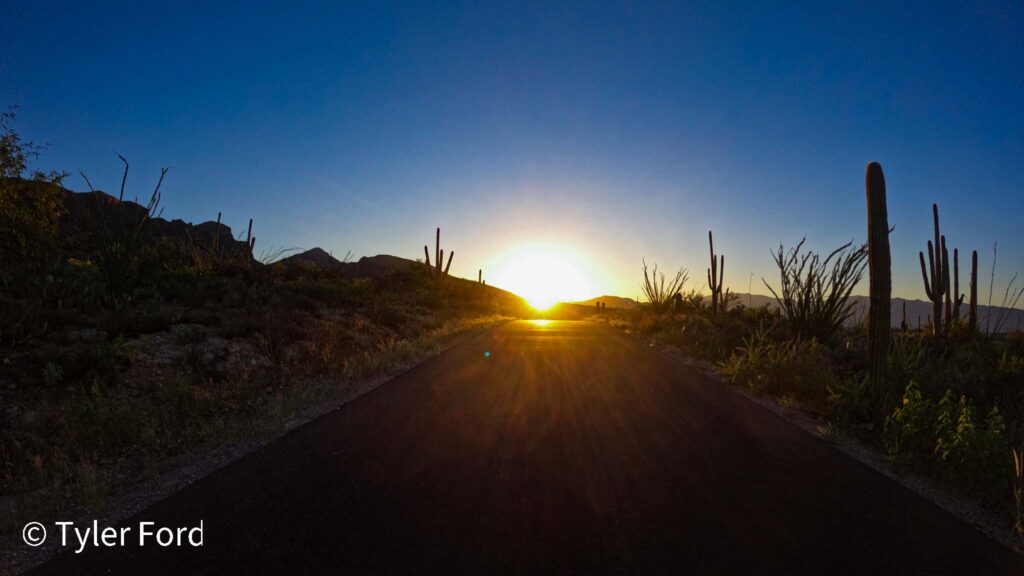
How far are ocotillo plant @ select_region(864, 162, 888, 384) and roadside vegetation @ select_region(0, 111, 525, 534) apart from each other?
7809 millimetres

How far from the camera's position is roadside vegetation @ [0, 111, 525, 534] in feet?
Answer: 17.4

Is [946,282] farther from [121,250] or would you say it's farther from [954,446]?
[121,250]

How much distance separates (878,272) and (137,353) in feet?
37.5

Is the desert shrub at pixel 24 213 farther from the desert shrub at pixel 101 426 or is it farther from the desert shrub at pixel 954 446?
the desert shrub at pixel 954 446

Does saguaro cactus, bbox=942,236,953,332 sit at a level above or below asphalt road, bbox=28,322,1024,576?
above

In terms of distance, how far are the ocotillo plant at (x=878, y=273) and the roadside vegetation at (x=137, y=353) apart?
307 inches

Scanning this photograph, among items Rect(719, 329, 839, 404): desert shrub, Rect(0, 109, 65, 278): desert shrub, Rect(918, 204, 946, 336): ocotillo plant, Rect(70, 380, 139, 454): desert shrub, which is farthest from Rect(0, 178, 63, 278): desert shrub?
Rect(918, 204, 946, 336): ocotillo plant

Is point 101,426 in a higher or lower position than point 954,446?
lower

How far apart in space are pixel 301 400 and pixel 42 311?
479 cm

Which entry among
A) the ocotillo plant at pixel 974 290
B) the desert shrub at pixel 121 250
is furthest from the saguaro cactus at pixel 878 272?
the ocotillo plant at pixel 974 290

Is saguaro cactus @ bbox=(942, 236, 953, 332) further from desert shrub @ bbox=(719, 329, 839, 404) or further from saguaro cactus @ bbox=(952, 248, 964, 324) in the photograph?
desert shrub @ bbox=(719, 329, 839, 404)

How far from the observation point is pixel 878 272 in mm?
7289

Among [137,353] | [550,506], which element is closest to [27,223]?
[137,353]

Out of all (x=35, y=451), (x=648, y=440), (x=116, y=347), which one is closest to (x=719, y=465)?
(x=648, y=440)
